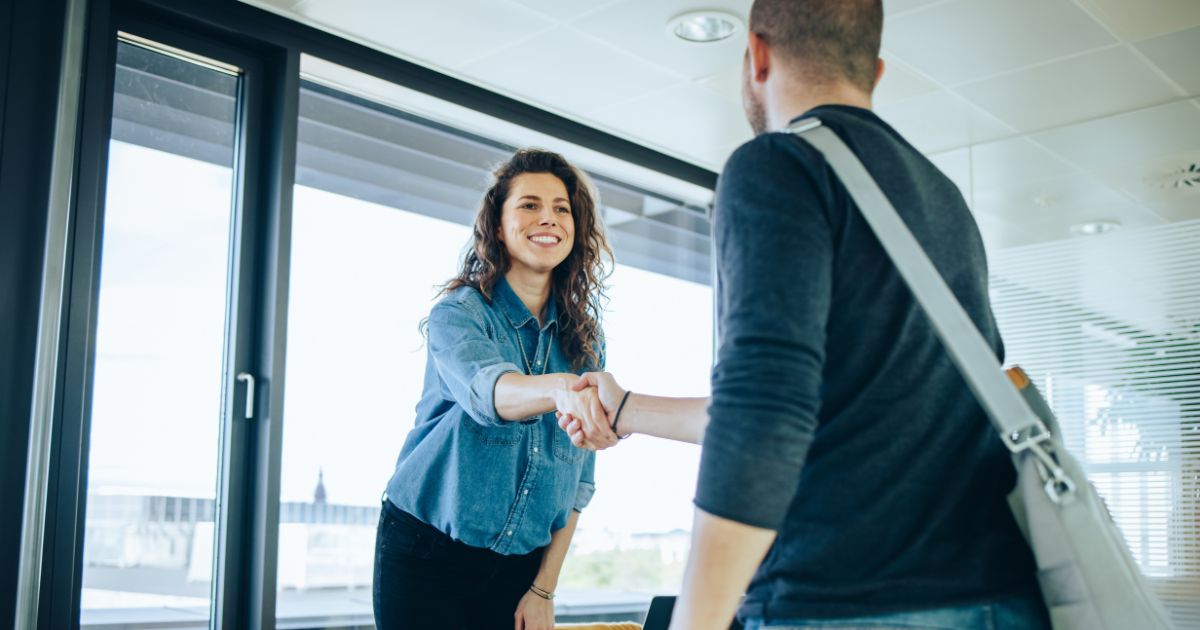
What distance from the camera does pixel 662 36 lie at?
3.66 m

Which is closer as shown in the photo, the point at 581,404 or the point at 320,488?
the point at 581,404

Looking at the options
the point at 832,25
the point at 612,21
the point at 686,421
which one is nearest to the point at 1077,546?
the point at 832,25

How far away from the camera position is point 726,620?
3.24 feet

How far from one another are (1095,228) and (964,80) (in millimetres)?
981

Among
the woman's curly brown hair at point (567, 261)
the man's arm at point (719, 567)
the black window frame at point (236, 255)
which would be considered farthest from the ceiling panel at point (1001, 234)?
the man's arm at point (719, 567)

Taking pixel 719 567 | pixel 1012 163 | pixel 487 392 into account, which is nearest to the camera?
pixel 719 567

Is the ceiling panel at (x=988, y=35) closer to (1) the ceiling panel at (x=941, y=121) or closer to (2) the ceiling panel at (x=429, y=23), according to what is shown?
(1) the ceiling panel at (x=941, y=121)

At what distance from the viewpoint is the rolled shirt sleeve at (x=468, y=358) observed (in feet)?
6.40

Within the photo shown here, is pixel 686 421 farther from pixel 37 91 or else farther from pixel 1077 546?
pixel 37 91

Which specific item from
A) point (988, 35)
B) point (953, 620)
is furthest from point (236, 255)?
point (953, 620)

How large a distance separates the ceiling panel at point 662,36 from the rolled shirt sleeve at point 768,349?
8.26ft

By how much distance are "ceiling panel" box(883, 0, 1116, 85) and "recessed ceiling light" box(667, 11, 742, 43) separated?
498mm

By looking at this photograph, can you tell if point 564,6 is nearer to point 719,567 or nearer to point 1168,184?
point 1168,184

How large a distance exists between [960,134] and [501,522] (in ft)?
10.2
